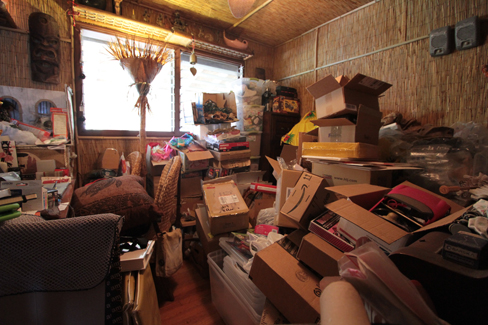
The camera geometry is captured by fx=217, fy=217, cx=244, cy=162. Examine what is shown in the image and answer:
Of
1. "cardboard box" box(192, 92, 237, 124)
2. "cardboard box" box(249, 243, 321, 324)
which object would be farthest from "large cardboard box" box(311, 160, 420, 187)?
"cardboard box" box(192, 92, 237, 124)

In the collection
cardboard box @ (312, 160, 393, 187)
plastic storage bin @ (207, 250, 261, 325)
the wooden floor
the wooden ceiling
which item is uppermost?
the wooden ceiling

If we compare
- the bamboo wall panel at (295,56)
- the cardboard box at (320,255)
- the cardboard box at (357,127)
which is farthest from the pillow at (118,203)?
the bamboo wall panel at (295,56)

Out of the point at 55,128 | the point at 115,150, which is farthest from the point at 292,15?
the point at 55,128

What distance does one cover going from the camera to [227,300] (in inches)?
54.2

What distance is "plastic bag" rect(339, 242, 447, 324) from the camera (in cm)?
40

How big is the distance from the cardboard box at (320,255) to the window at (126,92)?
Answer: 203cm

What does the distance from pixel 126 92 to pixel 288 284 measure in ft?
8.87

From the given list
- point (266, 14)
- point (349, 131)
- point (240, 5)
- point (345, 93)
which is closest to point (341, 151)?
point (349, 131)

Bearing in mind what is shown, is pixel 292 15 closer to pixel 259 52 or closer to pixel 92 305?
pixel 259 52

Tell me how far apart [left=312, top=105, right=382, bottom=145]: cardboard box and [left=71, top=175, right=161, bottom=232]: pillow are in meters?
1.40

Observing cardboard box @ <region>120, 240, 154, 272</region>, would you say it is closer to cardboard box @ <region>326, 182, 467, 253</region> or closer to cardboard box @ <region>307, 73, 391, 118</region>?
cardboard box @ <region>326, 182, 467, 253</region>

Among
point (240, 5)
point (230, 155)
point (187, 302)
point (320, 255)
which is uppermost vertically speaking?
point (240, 5)

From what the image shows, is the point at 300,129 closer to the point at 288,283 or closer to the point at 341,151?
the point at 341,151

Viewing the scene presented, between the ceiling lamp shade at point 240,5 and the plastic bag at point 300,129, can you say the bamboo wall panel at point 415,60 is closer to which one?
the plastic bag at point 300,129
